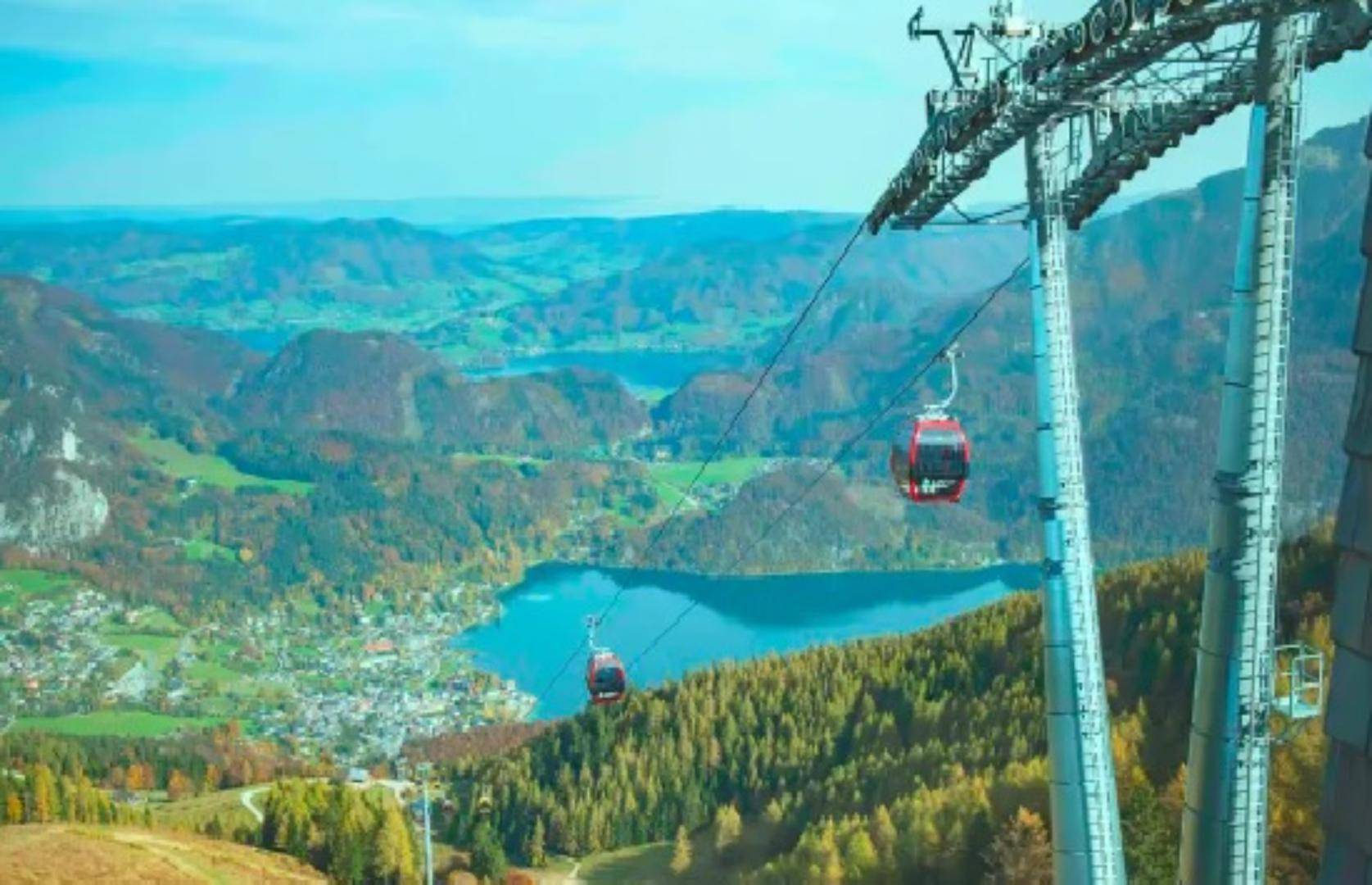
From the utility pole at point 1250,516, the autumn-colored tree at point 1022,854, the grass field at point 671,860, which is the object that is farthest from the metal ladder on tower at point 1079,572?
the grass field at point 671,860

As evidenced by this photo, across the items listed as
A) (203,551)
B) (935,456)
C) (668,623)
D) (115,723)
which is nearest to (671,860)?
(935,456)

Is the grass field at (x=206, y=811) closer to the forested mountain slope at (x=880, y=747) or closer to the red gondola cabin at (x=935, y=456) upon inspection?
the forested mountain slope at (x=880, y=747)

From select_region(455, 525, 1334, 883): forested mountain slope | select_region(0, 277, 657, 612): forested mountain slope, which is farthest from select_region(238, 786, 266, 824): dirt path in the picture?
select_region(0, 277, 657, 612): forested mountain slope

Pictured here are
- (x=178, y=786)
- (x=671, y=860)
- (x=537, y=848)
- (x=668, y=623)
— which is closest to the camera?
(x=671, y=860)

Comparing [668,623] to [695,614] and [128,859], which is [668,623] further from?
[128,859]

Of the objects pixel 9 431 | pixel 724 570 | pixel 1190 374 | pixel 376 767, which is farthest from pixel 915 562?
pixel 9 431

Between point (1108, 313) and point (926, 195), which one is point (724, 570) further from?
point (926, 195)

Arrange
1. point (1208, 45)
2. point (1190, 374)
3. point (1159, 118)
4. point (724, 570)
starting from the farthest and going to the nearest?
point (1190, 374)
point (724, 570)
point (1159, 118)
point (1208, 45)
